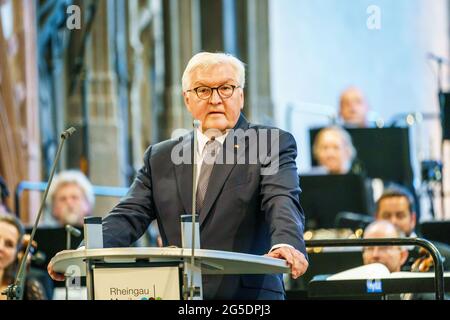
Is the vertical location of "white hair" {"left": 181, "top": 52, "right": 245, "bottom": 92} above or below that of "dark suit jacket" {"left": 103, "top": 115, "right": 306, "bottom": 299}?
above

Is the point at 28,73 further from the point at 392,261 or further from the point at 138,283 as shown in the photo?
the point at 138,283

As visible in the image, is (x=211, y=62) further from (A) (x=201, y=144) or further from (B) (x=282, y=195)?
(B) (x=282, y=195)

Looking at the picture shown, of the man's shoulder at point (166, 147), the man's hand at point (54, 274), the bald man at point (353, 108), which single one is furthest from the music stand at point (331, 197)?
the man's hand at point (54, 274)

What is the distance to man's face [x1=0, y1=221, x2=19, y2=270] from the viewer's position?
635cm

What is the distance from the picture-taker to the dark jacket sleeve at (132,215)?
4672 millimetres

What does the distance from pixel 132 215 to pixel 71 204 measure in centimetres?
414

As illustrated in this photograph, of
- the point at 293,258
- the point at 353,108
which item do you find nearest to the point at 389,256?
the point at 293,258

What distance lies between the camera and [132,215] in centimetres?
477

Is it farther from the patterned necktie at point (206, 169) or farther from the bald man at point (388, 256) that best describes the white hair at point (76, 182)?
the patterned necktie at point (206, 169)

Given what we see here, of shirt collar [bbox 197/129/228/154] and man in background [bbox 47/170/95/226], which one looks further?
man in background [bbox 47/170/95/226]

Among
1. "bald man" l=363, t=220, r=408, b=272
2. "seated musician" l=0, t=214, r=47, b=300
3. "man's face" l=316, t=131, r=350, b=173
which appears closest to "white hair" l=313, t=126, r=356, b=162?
"man's face" l=316, t=131, r=350, b=173

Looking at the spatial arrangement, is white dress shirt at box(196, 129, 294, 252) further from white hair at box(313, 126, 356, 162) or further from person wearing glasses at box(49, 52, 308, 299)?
white hair at box(313, 126, 356, 162)

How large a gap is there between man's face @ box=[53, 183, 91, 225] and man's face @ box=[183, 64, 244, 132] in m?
4.14

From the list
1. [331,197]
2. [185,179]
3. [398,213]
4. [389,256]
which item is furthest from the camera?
[331,197]
